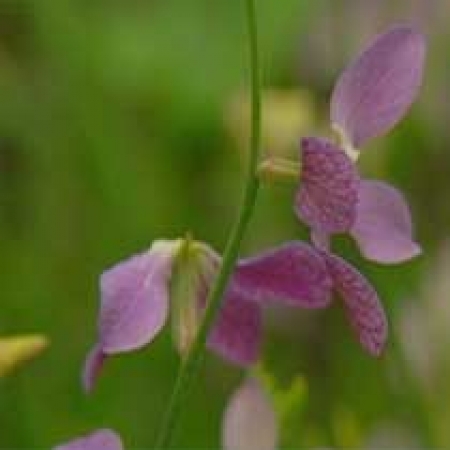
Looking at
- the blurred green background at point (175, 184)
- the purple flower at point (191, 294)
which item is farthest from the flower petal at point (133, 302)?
the blurred green background at point (175, 184)

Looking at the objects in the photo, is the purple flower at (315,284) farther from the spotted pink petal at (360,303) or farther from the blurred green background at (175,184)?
the blurred green background at (175,184)

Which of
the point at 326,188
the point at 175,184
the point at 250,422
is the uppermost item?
the point at 326,188

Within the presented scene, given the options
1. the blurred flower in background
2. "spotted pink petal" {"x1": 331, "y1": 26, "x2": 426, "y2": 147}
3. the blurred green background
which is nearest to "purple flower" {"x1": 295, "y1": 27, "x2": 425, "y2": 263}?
"spotted pink petal" {"x1": 331, "y1": 26, "x2": 426, "y2": 147}

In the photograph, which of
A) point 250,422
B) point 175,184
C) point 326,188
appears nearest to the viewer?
point 326,188

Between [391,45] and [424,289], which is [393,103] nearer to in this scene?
[391,45]

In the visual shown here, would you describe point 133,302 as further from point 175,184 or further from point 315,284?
point 175,184

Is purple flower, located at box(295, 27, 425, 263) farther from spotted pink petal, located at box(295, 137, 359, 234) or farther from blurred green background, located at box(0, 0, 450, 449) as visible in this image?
blurred green background, located at box(0, 0, 450, 449)

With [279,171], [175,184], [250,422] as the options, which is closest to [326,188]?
[279,171]

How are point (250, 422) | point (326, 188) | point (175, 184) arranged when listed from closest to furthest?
point (326, 188), point (250, 422), point (175, 184)
